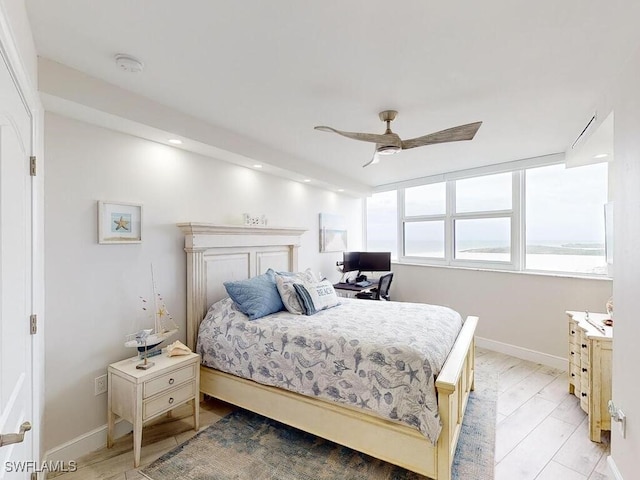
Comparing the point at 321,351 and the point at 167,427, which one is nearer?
the point at 321,351

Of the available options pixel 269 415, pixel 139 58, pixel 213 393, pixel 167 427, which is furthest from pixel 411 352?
pixel 139 58

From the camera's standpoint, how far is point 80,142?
2.16m

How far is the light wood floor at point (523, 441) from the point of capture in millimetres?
1970

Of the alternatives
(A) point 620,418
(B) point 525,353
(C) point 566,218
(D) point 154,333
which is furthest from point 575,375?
(D) point 154,333

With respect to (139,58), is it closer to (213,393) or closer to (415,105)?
(415,105)

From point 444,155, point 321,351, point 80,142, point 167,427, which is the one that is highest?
point 444,155

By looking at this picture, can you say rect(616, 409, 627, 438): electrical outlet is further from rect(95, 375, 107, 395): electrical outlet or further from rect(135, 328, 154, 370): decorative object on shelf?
rect(95, 375, 107, 395): electrical outlet

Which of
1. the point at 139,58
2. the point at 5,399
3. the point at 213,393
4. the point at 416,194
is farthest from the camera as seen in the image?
the point at 416,194

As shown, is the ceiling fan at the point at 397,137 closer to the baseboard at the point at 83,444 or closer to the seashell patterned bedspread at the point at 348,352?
the seashell patterned bedspread at the point at 348,352

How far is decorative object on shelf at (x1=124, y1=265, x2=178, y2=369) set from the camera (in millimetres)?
2217

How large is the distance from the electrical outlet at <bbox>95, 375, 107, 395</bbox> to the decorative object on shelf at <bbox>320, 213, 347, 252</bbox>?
9.97ft

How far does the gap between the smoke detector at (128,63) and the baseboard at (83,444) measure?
7.91 ft

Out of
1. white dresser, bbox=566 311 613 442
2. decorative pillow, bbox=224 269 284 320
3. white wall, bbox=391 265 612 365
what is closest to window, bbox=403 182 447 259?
white wall, bbox=391 265 612 365

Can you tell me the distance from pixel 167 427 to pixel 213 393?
0.39 m
